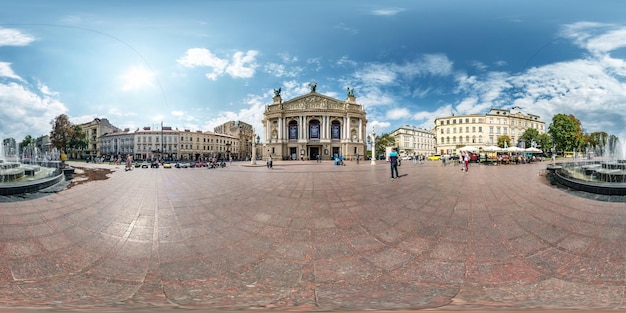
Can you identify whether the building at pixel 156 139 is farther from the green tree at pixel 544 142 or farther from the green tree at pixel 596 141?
the green tree at pixel 596 141

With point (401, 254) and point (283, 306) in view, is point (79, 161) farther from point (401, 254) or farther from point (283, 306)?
point (401, 254)

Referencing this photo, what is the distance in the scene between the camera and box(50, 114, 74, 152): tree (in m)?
2.91

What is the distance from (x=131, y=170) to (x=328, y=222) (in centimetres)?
350

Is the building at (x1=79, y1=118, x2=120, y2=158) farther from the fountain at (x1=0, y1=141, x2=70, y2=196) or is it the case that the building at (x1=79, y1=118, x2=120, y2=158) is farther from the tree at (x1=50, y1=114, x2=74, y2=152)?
the fountain at (x1=0, y1=141, x2=70, y2=196)

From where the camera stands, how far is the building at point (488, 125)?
3.00 meters

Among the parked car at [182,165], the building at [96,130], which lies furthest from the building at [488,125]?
the building at [96,130]

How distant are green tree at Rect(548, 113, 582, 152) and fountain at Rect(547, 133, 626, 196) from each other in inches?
11.9

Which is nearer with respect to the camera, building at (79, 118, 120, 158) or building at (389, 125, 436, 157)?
building at (79, 118, 120, 158)

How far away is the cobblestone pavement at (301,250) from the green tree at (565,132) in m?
0.71

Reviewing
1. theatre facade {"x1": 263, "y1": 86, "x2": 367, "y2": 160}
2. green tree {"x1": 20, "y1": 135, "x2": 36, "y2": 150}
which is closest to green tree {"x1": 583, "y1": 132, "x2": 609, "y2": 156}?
theatre facade {"x1": 263, "y1": 86, "x2": 367, "y2": 160}

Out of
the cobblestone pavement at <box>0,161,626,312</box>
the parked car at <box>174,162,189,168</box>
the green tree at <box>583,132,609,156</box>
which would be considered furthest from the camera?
the parked car at <box>174,162,189,168</box>

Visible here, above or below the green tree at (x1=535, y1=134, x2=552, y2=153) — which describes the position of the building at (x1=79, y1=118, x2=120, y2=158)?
above

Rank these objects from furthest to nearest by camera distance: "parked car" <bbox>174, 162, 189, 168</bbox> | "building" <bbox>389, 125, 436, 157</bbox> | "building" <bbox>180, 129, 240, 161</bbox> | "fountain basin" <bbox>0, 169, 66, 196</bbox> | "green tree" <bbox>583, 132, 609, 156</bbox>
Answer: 1. "parked car" <bbox>174, 162, 189, 168</bbox>
2. "building" <bbox>389, 125, 436, 157</bbox>
3. "building" <bbox>180, 129, 240, 161</bbox>
4. "green tree" <bbox>583, 132, 609, 156</bbox>
5. "fountain basin" <bbox>0, 169, 66, 196</bbox>

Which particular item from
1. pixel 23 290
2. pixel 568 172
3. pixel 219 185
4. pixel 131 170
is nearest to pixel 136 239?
pixel 23 290
